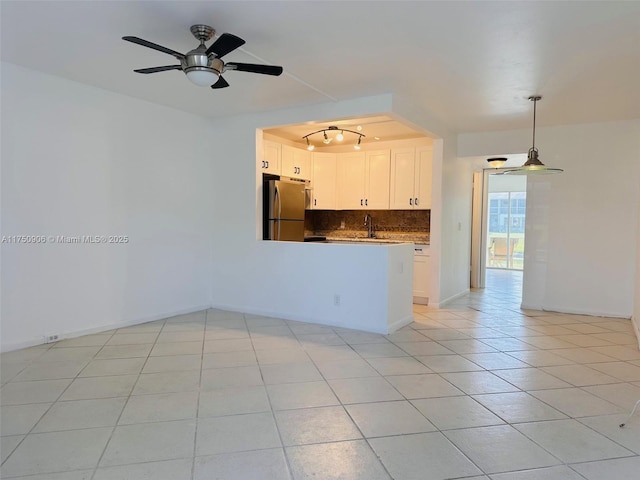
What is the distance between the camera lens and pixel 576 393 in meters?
2.80

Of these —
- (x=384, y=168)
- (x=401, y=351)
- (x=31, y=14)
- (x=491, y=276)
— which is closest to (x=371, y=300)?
(x=401, y=351)

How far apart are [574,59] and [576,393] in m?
2.52

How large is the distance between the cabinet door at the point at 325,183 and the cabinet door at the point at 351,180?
0.34 ft

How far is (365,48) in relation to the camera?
3.04m

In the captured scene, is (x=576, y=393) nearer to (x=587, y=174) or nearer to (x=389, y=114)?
(x=389, y=114)

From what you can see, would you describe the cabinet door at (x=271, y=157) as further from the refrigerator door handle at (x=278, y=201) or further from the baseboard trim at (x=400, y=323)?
the baseboard trim at (x=400, y=323)

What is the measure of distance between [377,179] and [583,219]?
A: 2.87 m

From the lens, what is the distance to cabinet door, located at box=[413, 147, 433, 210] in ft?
19.6

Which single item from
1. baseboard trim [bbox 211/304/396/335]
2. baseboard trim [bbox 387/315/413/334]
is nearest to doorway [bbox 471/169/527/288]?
baseboard trim [bbox 387/315/413/334]

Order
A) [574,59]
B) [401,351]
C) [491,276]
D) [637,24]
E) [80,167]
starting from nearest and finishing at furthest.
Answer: [637,24], [574,59], [401,351], [80,167], [491,276]

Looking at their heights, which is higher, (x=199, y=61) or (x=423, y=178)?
(x=199, y=61)

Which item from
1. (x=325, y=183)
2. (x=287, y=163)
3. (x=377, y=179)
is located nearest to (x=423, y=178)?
(x=377, y=179)

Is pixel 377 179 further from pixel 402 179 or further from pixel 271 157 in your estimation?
pixel 271 157

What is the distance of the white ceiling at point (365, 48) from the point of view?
2.50 meters
